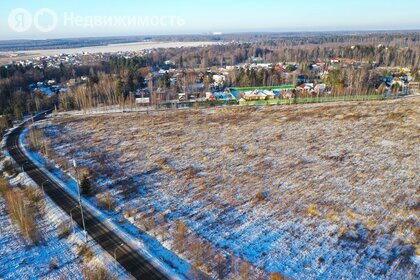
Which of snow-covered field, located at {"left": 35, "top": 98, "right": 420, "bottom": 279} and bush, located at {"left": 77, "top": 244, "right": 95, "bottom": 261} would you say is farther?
bush, located at {"left": 77, "top": 244, "right": 95, "bottom": 261}

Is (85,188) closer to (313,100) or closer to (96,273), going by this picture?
(96,273)

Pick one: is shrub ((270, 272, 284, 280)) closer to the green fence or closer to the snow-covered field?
the snow-covered field

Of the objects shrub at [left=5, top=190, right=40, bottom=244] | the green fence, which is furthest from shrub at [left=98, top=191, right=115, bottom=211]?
the green fence

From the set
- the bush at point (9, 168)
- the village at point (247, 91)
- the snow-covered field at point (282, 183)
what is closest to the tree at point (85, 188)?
the snow-covered field at point (282, 183)

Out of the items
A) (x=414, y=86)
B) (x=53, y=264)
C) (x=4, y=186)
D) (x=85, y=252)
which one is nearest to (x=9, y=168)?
(x=4, y=186)

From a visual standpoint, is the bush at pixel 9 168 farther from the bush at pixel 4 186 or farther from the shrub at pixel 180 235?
the shrub at pixel 180 235
